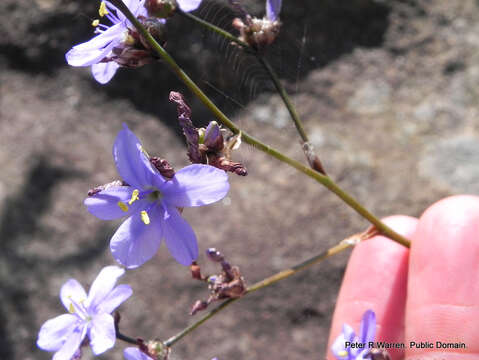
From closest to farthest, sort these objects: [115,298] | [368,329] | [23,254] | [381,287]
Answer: [115,298] → [368,329] → [381,287] → [23,254]

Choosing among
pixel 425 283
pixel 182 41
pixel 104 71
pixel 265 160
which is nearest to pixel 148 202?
pixel 104 71

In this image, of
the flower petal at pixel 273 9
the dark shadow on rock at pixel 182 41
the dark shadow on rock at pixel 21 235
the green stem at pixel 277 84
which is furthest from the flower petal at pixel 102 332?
the dark shadow on rock at pixel 21 235

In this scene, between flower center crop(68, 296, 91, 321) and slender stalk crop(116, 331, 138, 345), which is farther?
flower center crop(68, 296, 91, 321)

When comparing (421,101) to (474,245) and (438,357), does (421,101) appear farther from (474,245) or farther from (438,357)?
(438,357)

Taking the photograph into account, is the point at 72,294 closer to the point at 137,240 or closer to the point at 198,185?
the point at 137,240

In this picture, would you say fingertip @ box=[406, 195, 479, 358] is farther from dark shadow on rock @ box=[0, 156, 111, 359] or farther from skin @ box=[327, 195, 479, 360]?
dark shadow on rock @ box=[0, 156, 111, 359]

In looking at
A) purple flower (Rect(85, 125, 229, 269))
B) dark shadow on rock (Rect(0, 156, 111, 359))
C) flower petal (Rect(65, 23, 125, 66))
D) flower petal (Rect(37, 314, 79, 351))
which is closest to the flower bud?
flower petal (Rect(65, 23, 125, 66))

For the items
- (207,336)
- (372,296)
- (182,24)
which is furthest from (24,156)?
(372,296)
